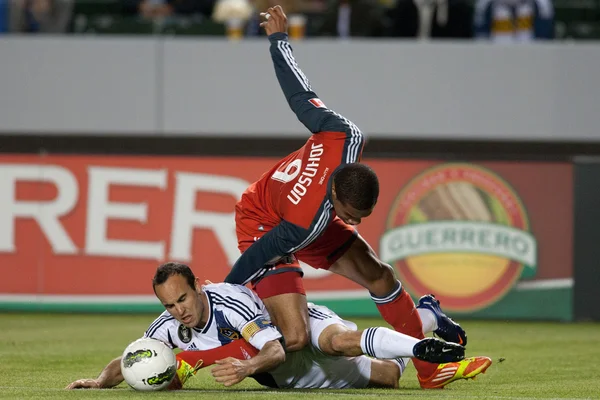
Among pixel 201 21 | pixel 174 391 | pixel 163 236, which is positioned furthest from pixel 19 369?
pixel 201 21

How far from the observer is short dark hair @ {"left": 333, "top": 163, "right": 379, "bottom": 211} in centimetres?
654

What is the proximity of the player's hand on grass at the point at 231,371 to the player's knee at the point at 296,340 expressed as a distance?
1.53ft

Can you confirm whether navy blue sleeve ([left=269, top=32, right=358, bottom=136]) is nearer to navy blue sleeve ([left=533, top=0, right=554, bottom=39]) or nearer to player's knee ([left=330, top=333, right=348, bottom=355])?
player's knee ([left=330, top=333, right=348, bottom=355])

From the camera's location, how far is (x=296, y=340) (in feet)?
22.4

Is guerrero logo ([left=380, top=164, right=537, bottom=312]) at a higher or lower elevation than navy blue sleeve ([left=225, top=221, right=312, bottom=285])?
lower

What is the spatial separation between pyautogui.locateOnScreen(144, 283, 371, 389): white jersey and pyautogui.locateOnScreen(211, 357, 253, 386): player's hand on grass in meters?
0.22

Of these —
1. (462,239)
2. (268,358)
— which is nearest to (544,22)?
(462,239)

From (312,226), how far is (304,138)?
6.68 metres

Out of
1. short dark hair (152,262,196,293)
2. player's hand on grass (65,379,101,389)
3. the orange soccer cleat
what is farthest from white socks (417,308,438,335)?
player's hand on grass (65,379,101,389)

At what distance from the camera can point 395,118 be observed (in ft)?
45.1

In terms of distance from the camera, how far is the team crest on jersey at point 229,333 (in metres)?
6.79

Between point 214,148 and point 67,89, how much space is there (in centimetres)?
186

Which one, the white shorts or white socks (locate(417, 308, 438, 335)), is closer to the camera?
the white shorts

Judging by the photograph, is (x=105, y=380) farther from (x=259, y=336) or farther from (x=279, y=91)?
(x=279, y=91)
